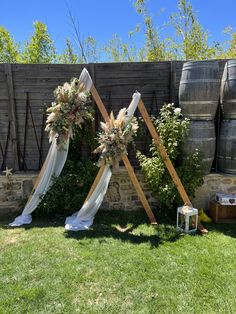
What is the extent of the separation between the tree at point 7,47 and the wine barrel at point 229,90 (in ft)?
32.0

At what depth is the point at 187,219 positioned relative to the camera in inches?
135

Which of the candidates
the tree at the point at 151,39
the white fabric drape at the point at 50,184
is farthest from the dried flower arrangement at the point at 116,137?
the tree at the point at 151,39

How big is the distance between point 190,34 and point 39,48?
5.94m

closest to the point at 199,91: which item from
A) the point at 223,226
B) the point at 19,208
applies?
the point at 223,226

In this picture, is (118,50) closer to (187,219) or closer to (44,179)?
(44,179)

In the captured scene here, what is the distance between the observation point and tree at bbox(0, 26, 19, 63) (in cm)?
1120

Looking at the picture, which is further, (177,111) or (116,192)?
(116,192)

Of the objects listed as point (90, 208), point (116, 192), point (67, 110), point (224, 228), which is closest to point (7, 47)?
point (67, 110)

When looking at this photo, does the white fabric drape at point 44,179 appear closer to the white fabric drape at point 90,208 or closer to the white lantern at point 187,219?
the white fabric drape at point 90,208

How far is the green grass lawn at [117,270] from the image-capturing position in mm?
2236

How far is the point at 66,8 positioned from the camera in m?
7.07

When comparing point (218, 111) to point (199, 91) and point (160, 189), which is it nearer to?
point (199, 91)

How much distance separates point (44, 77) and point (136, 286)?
3.03 m

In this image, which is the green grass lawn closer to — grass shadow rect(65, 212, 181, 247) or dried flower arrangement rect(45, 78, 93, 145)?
grass shadow rect(65, 212, 181, 247)
